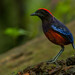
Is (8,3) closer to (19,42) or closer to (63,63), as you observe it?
(19,42)

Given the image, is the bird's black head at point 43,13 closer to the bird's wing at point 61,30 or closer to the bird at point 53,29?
the bird at point 53,29

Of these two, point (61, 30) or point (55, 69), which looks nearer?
point (55, 69)

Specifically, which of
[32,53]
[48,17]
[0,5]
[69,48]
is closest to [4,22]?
[0,5]

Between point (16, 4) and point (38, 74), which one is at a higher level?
point (16, 4)

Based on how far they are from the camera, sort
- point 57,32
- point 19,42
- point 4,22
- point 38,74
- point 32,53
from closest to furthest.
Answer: point 38,74, point 57,32, point 32,53, point 19,42, point 4,22

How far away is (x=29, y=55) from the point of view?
610 centimetres

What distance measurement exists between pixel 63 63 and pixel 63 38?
46 cm

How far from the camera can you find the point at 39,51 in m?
6.12

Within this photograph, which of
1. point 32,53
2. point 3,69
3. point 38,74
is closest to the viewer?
point 38,74

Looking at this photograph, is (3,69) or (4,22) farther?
(4,22)

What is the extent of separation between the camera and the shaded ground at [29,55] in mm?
5531

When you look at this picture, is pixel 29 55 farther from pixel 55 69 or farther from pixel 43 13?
pixel 55 69

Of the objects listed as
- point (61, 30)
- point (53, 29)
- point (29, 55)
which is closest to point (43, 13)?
point (53, 29)

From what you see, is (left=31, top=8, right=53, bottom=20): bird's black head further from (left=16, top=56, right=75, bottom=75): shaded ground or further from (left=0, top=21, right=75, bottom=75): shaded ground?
(left=0, top=21, right=75, bottom=75): shaded ground
